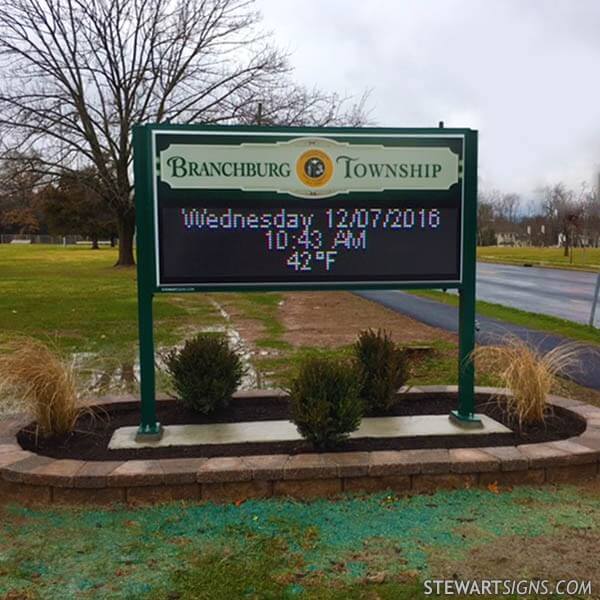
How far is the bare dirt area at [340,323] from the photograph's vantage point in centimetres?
1046

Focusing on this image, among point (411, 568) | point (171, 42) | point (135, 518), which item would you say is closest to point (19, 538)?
point (135, 518)

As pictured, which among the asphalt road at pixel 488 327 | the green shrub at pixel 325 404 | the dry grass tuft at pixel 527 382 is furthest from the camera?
the asphalt road at pixel 488 327

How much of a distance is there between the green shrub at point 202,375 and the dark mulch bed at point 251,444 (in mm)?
160

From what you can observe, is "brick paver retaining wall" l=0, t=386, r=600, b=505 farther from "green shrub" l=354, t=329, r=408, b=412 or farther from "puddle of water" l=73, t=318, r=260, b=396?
"puddle of water" l=73, t=318, r=260, b=396

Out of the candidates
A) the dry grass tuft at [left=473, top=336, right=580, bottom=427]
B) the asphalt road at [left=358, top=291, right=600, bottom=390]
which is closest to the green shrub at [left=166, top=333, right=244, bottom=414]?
the dry grass tuft at [left=473, top=336, right=580, bottom=427]

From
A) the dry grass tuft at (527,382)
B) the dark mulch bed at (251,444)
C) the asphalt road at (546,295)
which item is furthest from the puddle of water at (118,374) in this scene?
the asphalt road at (546,295)

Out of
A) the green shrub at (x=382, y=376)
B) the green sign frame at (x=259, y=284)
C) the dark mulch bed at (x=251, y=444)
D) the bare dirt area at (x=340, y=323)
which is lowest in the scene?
the bare dirt area at (x=340, y=323)

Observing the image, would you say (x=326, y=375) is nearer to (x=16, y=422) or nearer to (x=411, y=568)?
(x=411, y=568)

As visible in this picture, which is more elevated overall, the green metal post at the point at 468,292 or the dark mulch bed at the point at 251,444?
the green metal post at the point at 468,292

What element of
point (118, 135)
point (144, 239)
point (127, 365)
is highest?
point (118, 135)

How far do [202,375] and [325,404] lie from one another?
1.38 meters

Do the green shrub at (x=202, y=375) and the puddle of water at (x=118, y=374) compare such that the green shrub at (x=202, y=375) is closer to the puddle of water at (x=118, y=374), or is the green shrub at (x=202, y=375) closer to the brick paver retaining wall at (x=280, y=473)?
the puddle of water at (x=118, y=374)

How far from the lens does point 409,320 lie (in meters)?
13.2

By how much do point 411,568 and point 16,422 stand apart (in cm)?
335
